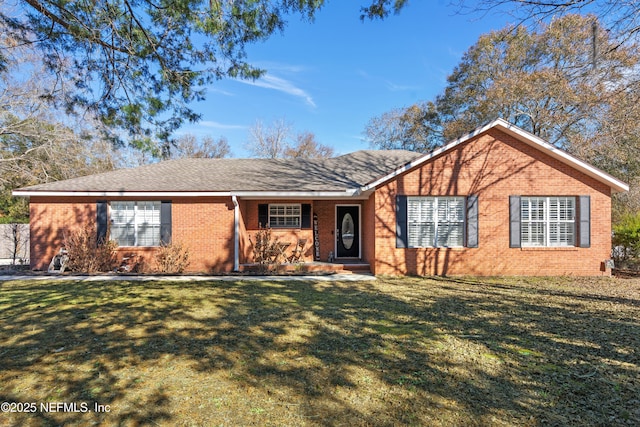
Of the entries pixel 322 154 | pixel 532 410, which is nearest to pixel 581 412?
pixel 532 410

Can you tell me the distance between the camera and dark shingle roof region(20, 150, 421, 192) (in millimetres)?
11125

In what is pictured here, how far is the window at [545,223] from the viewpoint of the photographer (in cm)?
1036

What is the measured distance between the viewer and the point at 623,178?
18031 mm

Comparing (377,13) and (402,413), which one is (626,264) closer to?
(377,13)

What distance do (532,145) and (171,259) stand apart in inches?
471

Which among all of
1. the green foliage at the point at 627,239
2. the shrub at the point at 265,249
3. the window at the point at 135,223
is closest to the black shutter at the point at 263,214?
the shrub at the point at 265,249

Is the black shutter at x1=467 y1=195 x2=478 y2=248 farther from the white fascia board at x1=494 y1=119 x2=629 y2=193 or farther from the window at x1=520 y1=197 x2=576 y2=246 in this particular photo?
the white fascia board at x1=494 y1=119 x2=629 y2=193

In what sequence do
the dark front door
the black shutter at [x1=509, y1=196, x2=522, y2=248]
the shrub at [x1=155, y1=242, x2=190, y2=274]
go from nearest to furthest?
the black shutter at [x1=509, y1=196, x2=522, y2=248]
the shrub at [x1=155, y1=242, x2=190, y2=274]
the dark front door

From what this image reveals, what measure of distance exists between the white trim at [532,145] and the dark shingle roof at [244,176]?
0.55 metres

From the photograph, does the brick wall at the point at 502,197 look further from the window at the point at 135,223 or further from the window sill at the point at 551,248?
the window at the point at 135,223

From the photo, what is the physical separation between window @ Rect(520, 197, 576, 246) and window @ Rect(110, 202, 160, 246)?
39.5 ft

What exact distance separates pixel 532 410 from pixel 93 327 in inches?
236

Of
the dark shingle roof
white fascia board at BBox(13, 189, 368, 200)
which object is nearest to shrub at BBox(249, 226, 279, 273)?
white fascia board at BBox(13, 189, 368, 200)

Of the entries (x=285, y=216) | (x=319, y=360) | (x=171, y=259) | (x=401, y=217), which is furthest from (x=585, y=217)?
(x=171, y=259)
